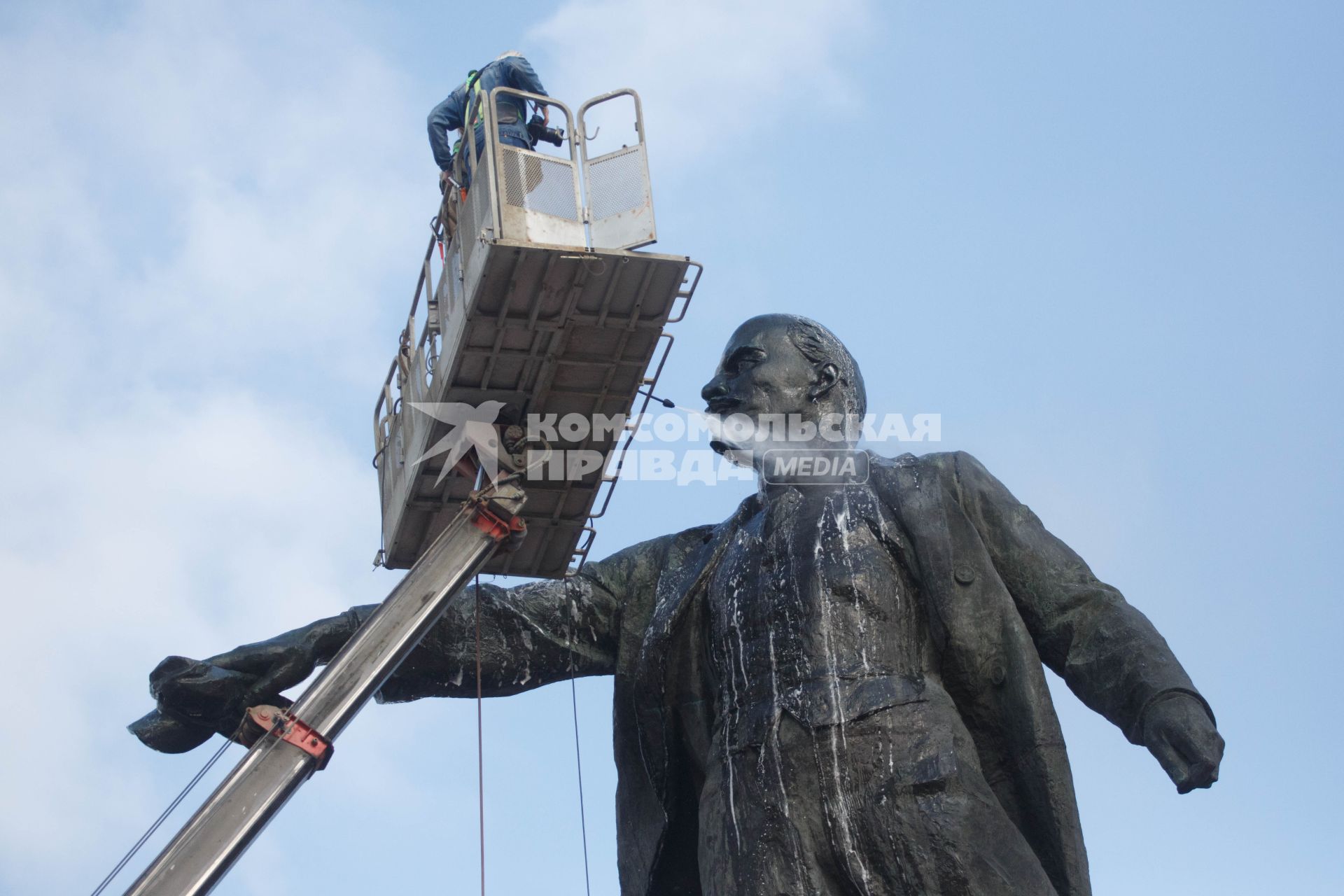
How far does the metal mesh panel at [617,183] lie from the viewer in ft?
53.3

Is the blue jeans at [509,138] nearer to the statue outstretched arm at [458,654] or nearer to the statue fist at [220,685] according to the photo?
the statue outstretched arm at [458,654]

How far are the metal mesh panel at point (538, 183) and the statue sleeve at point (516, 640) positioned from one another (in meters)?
2.70

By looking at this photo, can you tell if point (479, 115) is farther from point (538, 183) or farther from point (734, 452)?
point (734, 452)

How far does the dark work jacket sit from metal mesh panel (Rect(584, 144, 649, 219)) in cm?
232

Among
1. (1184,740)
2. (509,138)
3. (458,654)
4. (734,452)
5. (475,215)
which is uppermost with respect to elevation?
(509,138)

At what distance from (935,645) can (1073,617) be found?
99cm

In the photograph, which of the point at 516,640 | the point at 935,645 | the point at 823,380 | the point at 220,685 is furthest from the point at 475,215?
the point at 935,645

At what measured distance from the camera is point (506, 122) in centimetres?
1736

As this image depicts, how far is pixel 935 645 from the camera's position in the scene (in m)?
14.8

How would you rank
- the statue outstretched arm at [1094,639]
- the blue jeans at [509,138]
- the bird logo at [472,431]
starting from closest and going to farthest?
the statue outstretched arm at [1094,639] < the bird logo at [472,431] < the blue jeans at [509,138]

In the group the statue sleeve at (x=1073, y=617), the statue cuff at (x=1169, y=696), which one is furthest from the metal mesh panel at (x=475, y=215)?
the statue cuff at (x=1169, y=696)

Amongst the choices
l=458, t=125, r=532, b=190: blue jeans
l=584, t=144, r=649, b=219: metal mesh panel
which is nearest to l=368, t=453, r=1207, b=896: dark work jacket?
l=584, t=144, r=649, b=219: metal mesh panel

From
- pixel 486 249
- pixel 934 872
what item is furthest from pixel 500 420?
pixel 934 872

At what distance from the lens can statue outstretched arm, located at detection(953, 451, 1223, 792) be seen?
1388 centimetres
